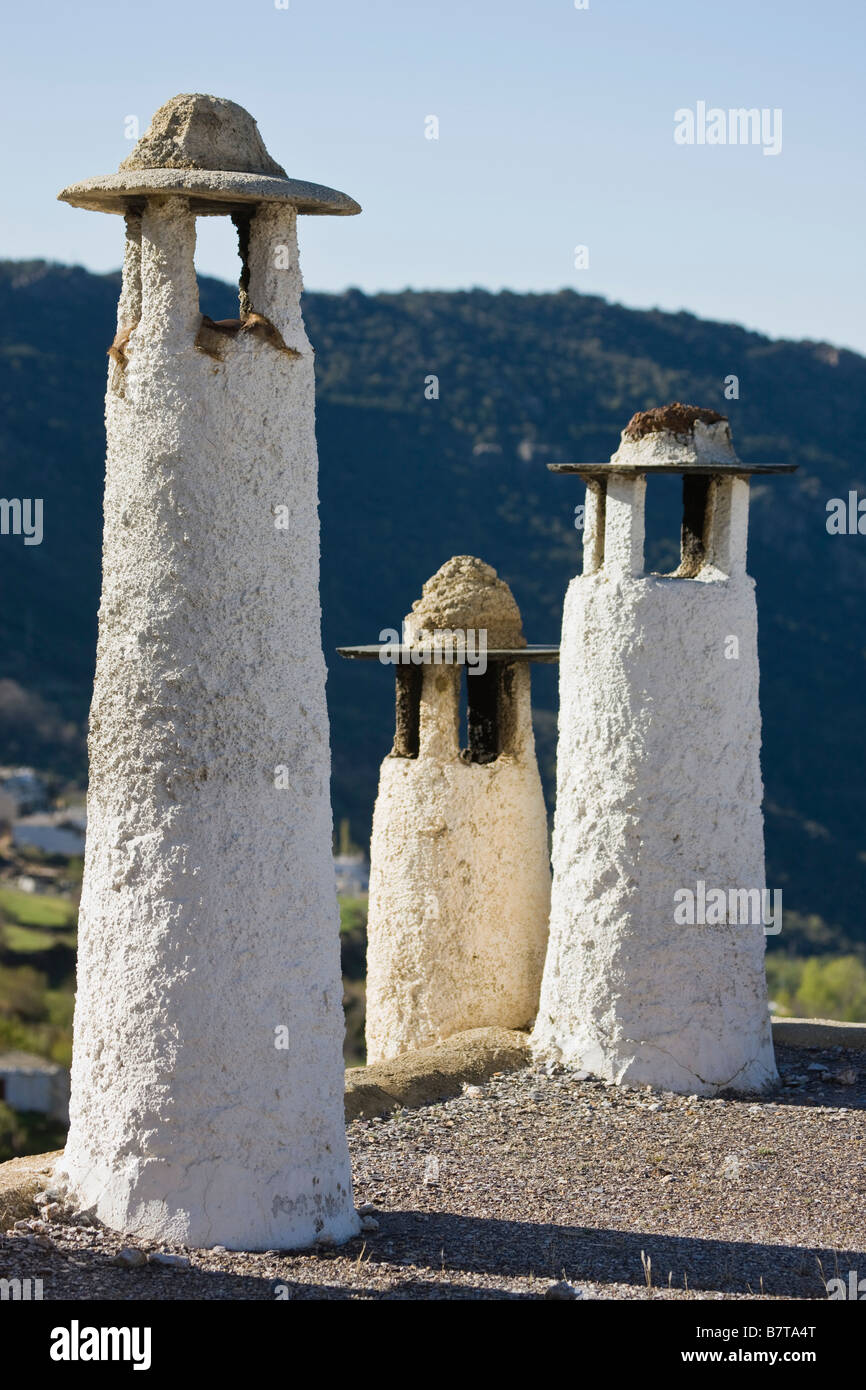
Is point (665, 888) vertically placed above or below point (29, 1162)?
above

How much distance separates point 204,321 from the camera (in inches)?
330

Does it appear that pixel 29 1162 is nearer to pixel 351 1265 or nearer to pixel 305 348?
pixel 351 1265

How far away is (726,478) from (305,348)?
476cm

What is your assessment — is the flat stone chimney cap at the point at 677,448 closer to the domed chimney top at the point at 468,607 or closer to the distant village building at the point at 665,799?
the distant village building at the point at 665,799

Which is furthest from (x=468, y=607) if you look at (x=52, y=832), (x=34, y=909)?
(x=52, y=832)

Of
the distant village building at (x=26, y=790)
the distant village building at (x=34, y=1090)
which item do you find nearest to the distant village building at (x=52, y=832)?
the distant village building at (x=26, y=790)

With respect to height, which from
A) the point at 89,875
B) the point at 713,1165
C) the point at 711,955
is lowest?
the point at 713,1165

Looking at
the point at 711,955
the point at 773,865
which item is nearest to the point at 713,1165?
the point at 711,955

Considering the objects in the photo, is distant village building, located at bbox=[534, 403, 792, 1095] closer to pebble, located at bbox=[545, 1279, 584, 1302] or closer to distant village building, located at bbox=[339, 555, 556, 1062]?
distant village building, located at bbox=[339, 555, 556, 1062]

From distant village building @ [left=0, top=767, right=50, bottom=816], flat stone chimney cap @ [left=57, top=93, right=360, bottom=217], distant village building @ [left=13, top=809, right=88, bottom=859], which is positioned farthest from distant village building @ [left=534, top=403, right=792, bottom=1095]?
distant village building @ [left=0, top=767, right=50, bottom=816]

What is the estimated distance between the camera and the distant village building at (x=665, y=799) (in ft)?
39.8

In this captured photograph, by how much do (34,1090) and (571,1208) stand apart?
110ft

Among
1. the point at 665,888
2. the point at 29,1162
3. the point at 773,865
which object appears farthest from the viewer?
the point at 773,865

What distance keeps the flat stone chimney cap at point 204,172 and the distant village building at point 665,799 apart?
4.31 metres
